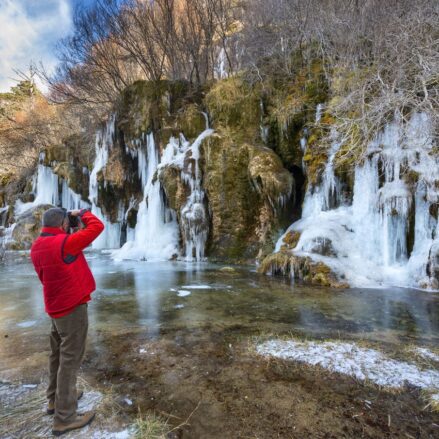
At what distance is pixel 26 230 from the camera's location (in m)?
19.1

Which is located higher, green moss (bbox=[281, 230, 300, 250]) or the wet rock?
green moss (bbox=[281, 230, 300, 250])

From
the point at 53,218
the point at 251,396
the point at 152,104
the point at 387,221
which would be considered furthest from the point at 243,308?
the point at 152,104

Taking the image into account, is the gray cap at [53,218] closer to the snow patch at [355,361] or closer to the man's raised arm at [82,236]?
the man's raised arm at [82,236]

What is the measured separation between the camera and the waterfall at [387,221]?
731cm

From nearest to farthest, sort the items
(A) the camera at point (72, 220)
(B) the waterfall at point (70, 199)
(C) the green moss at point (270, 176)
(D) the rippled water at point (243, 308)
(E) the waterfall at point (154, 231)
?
(A) the camera at point (72, 220), (D) the rippled water at point (243, 308), (C) the green moss at point (270, 176), (E) the waterfall at point (154, 231), (B) the waterfall at point (70, 199)

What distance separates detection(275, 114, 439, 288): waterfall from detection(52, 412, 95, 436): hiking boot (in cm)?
643

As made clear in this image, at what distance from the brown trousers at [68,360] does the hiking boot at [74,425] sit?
22 millimetres

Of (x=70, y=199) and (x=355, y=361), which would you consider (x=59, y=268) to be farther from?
(x=70, y=199)

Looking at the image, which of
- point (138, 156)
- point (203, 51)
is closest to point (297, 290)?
point (138, 156)

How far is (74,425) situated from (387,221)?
8116 millimetres

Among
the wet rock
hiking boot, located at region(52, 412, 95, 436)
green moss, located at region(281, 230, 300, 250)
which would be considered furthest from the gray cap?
green moss, located at region(281, 230, 300, 250)

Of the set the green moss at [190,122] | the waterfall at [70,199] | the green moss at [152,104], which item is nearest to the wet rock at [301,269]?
the green moss at [190,122]

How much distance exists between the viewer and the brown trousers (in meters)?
2.04

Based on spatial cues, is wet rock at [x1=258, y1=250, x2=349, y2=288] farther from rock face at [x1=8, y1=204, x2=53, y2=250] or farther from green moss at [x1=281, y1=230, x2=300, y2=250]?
rock face at [x1=8, y1=204, x2=53, y2=250]
